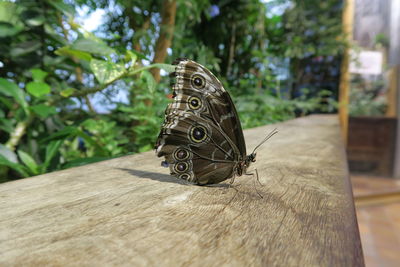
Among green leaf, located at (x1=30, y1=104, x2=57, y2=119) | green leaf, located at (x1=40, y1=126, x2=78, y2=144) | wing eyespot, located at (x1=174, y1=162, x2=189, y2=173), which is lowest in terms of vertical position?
wing eyespot, located at (x1=174, y1=162, x2=189, y2=173)

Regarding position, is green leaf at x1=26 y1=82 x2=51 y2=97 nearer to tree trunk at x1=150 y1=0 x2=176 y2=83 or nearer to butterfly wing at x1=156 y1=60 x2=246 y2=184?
butterfly wing at x1=156 y1=60 x2=246 y2=184

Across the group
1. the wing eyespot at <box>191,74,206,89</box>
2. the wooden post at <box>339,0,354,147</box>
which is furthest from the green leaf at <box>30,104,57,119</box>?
the wooden post at <box>339,0,354,147</box>

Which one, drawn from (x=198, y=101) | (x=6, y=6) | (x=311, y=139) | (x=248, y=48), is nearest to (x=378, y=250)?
(x=311, y=139)

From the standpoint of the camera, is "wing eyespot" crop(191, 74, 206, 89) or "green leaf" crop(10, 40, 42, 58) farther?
"green leaf" crop(10, 40, 42, 58)

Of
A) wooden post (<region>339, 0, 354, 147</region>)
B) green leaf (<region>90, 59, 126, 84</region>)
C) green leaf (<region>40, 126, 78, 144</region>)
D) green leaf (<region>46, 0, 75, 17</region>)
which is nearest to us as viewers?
green leaf (<region>90, 59, 126, 84</region>)

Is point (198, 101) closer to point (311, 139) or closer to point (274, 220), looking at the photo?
point (274, 220)
